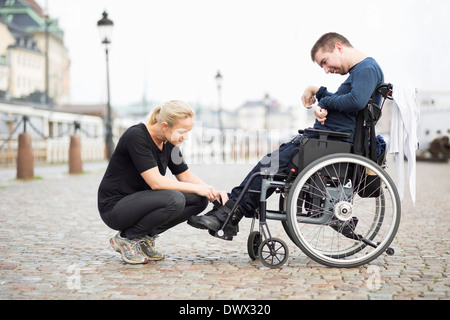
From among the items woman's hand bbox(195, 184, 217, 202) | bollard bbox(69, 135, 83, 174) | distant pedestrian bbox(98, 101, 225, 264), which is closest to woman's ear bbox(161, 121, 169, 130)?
distant pedestrian bbox(98, 101, 225, 264)

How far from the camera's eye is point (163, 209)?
13.2ft

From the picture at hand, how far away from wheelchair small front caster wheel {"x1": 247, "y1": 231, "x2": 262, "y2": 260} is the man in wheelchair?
176mm

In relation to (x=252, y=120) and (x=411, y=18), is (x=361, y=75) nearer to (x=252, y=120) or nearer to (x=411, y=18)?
(x=411, y=18)

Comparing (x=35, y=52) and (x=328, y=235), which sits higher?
(x=35, y=52)

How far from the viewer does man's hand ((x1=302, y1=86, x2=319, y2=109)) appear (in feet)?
14.1

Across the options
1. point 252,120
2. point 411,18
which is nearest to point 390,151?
point 411,18

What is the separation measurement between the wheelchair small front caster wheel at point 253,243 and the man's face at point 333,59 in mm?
1207

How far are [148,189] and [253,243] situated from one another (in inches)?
31.8

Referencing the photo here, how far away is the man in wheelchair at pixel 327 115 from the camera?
3.91m

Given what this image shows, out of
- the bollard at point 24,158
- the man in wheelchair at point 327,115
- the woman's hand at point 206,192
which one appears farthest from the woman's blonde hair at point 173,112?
the bollard at point 24,158

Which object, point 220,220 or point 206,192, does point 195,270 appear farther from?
point 206,192

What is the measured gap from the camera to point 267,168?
3.97 m

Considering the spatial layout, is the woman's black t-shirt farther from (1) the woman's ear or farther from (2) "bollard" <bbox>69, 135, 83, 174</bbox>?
(2) "bollard" <bbox>69, 135, 83, 174</bbox>
